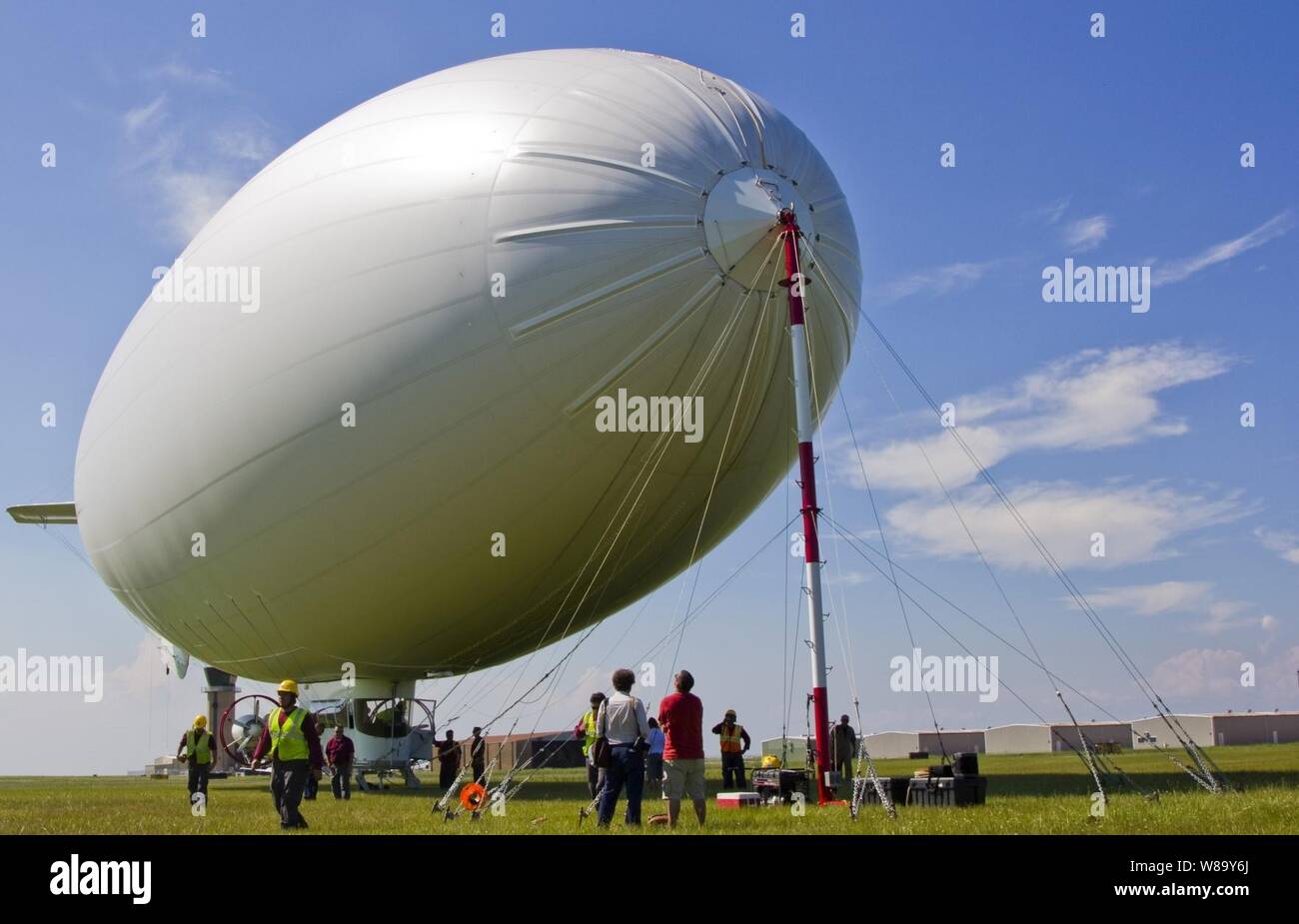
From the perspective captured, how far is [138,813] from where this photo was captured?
16.8 metres

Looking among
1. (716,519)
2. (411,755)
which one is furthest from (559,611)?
(411,755)

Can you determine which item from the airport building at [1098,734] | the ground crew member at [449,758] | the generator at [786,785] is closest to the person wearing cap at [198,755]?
the ground crew member at [449,758]

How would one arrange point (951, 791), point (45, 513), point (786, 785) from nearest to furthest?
point (951, 791) < point (786, 785) < point (45, 513)

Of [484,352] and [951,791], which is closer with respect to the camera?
[951,791]

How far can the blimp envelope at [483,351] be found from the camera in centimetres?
1582

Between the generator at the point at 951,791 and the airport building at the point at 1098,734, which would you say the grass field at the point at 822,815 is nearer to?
the generator at the point at 951,791

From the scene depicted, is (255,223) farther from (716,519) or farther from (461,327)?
(716,519)

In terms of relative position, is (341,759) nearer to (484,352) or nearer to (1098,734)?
(484,352)

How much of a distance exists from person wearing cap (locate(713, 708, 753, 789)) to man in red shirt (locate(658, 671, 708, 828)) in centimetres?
792

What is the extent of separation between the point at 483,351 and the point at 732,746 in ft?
25.9

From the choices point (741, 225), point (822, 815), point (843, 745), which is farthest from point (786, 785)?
point (741, 225)

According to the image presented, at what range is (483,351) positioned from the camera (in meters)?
15.9
